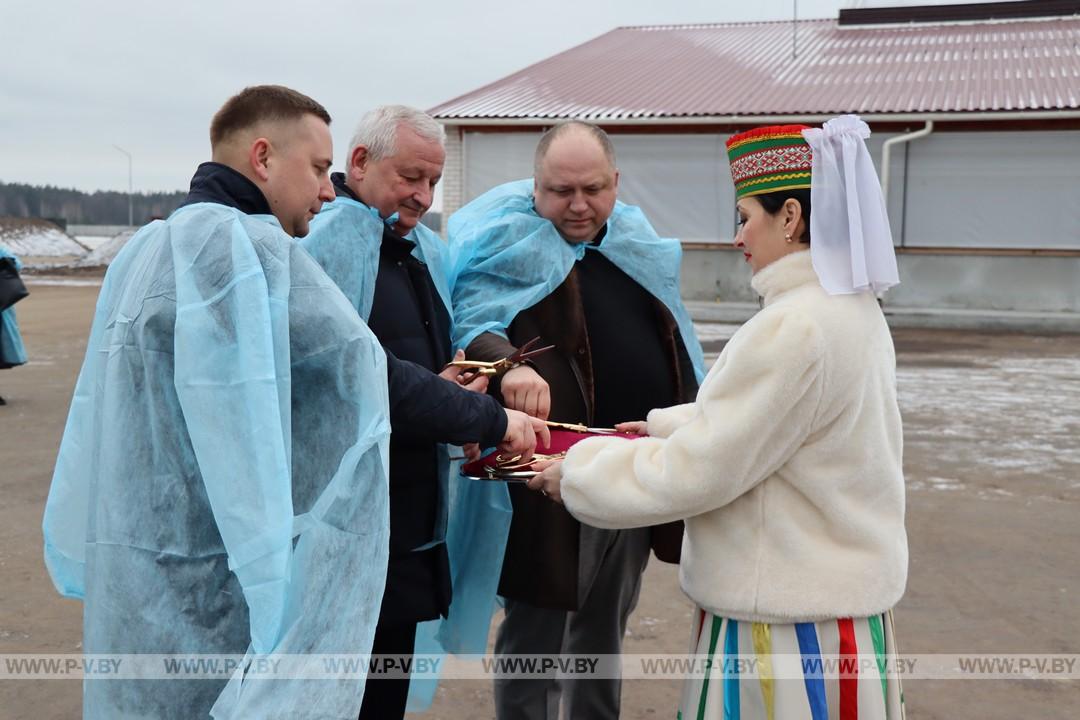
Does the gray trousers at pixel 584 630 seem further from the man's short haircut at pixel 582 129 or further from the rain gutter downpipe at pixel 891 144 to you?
the rain gutter downpipe at pixel 891 144

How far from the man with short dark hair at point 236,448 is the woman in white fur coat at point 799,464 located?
61 centimetres

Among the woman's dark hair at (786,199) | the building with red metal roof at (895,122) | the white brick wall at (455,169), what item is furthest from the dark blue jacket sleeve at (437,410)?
the white brick wall at (455,169)

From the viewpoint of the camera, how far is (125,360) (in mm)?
1867

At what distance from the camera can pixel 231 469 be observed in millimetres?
1812

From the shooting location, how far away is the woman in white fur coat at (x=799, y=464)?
6.59 feet

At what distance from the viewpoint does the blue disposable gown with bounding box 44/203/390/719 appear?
5.93ft

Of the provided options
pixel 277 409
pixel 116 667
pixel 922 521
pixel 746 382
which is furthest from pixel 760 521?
pixel 922 521

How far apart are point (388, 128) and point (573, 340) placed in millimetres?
861

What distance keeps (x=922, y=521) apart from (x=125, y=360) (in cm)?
493

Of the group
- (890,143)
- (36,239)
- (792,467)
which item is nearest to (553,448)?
(792,467)

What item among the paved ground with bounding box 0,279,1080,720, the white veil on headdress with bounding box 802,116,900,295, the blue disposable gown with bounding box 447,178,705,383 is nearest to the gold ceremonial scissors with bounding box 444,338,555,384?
the blue disposable gown with bounding box 447,178,705,383

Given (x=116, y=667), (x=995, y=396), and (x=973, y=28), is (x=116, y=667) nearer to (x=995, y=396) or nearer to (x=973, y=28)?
(x=995, y=396)

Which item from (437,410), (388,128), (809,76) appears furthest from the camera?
(809,76)

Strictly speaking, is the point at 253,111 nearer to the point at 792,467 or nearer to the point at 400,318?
the point at 400,318
